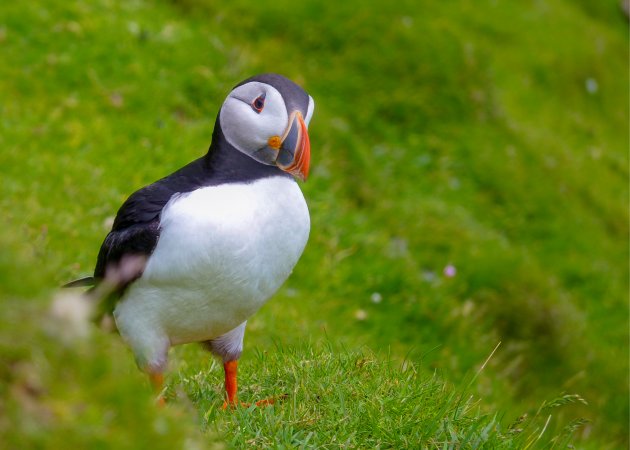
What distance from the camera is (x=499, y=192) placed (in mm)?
11227

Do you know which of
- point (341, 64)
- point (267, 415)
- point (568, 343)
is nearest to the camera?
point (267, 415)

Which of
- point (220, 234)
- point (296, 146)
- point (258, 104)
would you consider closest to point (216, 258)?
point (220, 234)

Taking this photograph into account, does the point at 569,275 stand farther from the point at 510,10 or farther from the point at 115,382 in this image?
the point at 115,382

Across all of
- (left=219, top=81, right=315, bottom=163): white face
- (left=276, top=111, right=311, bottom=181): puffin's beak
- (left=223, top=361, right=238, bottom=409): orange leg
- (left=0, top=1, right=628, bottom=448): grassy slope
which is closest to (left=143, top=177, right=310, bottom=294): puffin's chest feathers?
(left=276, top=111, right=311, bottom=181): puffin's beak

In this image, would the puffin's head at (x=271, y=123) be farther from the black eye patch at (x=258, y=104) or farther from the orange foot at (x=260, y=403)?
the orange foot at (x=260, y=403)

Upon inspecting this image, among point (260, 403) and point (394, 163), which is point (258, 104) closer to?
point (260, 403)

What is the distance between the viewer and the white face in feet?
15.1

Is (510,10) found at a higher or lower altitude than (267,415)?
lower

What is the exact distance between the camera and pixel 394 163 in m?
11.1

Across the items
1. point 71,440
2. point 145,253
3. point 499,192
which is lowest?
point 499,192

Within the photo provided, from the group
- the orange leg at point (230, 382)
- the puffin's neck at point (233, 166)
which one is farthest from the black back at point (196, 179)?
the orange leg at point (230, 382)

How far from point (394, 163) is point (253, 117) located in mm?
6624

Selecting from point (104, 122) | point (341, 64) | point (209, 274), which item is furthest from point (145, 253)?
point (341, 64)

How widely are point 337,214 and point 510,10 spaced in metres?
6.98
